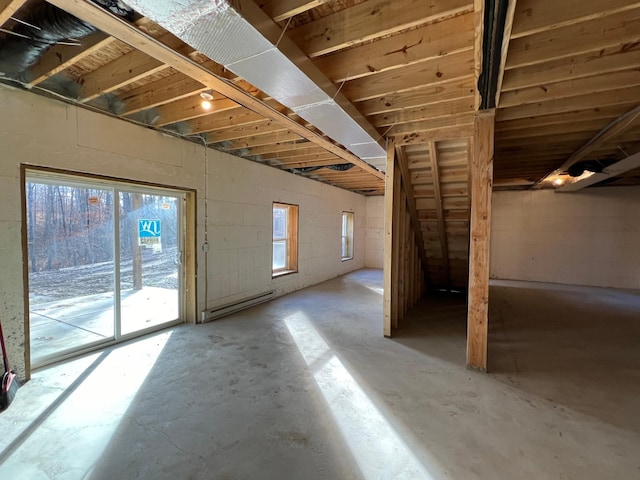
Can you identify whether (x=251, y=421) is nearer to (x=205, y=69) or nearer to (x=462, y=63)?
(x=205, y=69)

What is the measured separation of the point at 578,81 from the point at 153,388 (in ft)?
13.7

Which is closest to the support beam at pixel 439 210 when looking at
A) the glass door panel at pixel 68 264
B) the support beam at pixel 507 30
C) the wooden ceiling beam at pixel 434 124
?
the wooden ceiling beam at pixel 434 124

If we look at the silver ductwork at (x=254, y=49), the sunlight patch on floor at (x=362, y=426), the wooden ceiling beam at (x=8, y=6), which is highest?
the wooden ceiling beam at (x=8, y=6)

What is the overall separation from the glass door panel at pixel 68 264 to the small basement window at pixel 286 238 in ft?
9.91

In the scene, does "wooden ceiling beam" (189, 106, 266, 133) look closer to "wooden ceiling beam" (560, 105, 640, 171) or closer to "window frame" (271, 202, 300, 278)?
"window frame" (271, 202, 300, 278)

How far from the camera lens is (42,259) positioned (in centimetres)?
262

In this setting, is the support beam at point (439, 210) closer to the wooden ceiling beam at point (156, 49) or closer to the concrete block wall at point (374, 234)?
the wooden ceiling beam at point (156, 49)

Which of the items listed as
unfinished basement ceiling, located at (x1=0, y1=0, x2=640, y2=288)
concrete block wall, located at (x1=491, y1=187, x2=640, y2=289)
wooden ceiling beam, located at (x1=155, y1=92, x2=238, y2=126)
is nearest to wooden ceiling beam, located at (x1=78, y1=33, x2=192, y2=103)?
unfinished basement ceiling, located at (x1=0, y1=0, x2=640, y2=288)

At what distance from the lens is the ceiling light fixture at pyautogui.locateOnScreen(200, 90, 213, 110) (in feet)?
8.27

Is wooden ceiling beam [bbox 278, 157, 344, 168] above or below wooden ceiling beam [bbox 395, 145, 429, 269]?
above

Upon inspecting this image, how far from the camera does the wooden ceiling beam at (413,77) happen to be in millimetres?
2010

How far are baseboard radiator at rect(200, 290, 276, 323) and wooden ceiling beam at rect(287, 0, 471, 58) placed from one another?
3.34 metres

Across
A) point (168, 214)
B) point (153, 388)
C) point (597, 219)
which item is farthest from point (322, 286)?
point (597, 219)

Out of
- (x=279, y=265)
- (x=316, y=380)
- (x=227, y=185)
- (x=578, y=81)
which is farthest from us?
(x=279, y=265)
